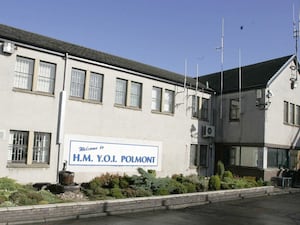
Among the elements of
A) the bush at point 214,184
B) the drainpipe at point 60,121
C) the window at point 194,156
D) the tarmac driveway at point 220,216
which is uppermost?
the drainpipe at point 60,121

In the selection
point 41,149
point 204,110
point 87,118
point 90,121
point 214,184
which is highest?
point 204,110

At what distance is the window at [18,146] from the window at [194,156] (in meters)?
11.4

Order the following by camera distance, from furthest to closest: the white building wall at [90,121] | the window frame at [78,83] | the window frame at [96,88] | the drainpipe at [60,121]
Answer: the window frame at [96,88]
the window frame at [78,83]
the drainpipe at [60,121]
the white building wall at [90,121]

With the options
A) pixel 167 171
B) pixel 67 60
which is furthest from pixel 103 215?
pixel 167 171

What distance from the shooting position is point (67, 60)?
57.9ft

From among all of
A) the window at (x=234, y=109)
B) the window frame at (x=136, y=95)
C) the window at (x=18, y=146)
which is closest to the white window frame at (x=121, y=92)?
the window frame at (x=136, y=95)

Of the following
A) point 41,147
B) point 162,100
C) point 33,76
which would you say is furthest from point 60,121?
point 162,100

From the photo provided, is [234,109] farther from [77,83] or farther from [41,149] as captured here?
[41,149]

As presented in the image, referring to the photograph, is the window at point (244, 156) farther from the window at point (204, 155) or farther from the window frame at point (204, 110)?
the window frame at point (204, 110)

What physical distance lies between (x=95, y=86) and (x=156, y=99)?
14.8 ft

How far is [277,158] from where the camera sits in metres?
24.9

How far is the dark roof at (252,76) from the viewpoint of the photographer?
24734 millimetres

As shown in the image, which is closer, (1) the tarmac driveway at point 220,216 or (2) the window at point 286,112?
(1) the tarmac driveway at point 220,216

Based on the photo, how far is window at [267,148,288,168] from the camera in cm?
2414
